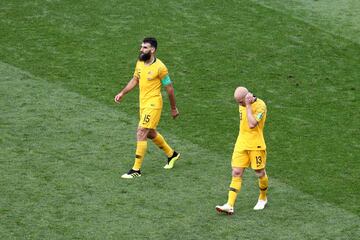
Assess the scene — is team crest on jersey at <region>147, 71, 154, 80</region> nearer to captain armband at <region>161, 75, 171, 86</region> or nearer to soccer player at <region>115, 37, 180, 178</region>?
soccer player at <region>115, 37, 180, 178</region>

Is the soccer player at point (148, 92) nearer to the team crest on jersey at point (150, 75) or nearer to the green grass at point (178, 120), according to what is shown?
the team crest on jersey at point (150, 75)

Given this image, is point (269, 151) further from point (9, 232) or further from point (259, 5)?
point (259, 5)

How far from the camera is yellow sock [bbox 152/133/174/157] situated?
13086mm

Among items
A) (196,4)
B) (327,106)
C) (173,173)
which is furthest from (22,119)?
(196,4)

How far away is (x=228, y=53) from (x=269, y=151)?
4623mm

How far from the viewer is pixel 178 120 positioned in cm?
1511

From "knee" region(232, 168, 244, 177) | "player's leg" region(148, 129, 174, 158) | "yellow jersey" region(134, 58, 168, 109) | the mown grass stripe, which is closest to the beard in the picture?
"yellow jersey" region(134, 58, 168, 109)

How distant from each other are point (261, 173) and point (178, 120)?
12.4 feet

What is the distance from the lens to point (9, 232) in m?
10.8

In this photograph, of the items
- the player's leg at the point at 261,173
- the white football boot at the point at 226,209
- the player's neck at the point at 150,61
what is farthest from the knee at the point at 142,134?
the player's leg at the point at 261,173

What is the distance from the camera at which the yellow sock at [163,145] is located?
1309 centimetres

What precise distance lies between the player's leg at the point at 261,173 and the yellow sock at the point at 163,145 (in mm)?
1895

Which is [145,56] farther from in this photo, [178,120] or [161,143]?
[178,120]

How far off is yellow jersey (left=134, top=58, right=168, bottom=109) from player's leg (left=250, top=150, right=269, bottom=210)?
197 centimetres
